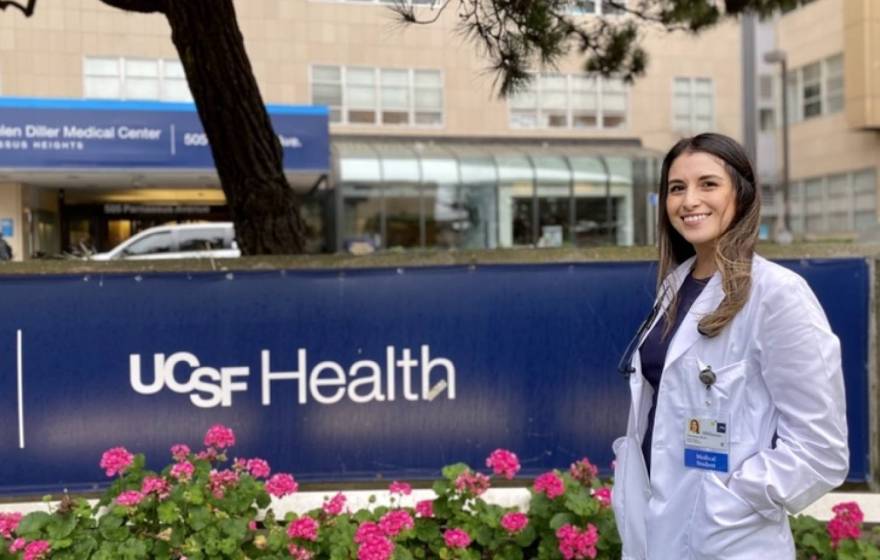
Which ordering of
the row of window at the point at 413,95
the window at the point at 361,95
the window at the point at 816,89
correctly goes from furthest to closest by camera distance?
the window at the point at 816,89 → the window at the point at 361,95 → the row of window at the point at 413,95

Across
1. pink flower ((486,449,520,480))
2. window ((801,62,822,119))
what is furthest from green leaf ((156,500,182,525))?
window ((801,62,822,119))

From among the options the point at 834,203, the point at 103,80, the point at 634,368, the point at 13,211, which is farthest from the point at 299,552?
the point at 834,203

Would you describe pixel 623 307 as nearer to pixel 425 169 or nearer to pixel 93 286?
pixel 93 286

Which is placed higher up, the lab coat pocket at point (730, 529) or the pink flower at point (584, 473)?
the lab coat pocket at point (730, 529)

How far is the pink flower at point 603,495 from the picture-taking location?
3492 millimetres

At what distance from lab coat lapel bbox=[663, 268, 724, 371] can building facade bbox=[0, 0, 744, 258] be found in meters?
18.7

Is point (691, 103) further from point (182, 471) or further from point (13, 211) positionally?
point (182, 471)

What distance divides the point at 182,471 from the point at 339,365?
0.96m

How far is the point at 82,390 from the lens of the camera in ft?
12.8

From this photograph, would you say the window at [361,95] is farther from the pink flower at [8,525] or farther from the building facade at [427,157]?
the pink flower at [8,525]

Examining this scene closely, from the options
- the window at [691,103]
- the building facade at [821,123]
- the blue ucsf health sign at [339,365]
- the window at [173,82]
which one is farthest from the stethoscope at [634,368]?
the window at [691,103]

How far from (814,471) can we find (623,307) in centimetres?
237

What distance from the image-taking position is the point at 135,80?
19.8 m

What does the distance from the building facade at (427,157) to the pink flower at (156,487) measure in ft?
57.0
